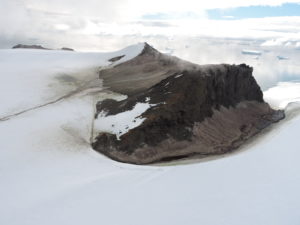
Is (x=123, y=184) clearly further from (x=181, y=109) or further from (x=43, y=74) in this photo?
(x=43, y=74)

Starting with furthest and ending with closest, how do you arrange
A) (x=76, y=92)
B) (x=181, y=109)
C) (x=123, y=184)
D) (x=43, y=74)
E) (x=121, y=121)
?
(x=43, y=74), (x=76, y=92), (x=181, y=109), (x=121, y=121), (x=123, y=184)

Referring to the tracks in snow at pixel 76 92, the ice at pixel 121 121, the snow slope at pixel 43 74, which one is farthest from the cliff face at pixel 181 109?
the snow slope at pixel 43 74

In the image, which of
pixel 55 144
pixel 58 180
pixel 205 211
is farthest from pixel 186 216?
pixel 55 144

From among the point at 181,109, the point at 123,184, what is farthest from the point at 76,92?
the point at 123,184

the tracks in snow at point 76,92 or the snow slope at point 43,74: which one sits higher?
the snow slope at point 43,74

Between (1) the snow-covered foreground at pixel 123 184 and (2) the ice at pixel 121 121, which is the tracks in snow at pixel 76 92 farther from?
(2) the ice at pixel 121 121

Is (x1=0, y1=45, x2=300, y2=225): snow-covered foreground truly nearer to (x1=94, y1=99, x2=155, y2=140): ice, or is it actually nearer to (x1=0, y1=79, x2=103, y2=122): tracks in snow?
(x1=0, y1=79, x2=103, y2=122): tracks in snow

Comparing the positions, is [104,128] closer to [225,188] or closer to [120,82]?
[120,82]
